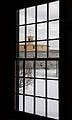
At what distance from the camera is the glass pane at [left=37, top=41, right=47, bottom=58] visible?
441cm

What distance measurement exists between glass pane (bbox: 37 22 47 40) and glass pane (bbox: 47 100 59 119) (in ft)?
4.02

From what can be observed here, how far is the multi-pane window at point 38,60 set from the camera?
423cm

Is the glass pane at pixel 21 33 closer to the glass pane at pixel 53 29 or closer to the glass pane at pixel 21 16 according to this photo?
the glass pane at pixel 21 16

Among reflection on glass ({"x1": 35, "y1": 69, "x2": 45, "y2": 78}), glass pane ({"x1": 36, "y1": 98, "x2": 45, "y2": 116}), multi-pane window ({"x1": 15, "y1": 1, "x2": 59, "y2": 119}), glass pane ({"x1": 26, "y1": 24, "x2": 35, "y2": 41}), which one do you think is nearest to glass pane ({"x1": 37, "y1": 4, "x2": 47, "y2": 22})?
multi-pane window ({"x1": 15, "y1": 1, "x2": 59, "y2": 119})

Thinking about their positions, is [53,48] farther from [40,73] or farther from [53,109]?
[53,109]

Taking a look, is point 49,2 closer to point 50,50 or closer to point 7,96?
point 50,50

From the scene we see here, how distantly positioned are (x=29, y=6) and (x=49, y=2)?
56cm

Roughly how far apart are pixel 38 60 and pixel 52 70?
1.42 feet

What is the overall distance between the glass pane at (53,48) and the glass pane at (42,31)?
0.22m

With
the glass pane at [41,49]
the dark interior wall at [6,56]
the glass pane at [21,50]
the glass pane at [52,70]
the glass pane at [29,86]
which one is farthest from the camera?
the dark interior wall at [6,56]

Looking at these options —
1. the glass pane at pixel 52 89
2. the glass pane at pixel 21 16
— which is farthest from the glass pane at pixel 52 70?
the glass pane at pixel 21 16

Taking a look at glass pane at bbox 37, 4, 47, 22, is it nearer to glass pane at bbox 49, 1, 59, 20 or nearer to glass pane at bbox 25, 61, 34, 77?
glass pane at bbox 49, 1, 59, 20
